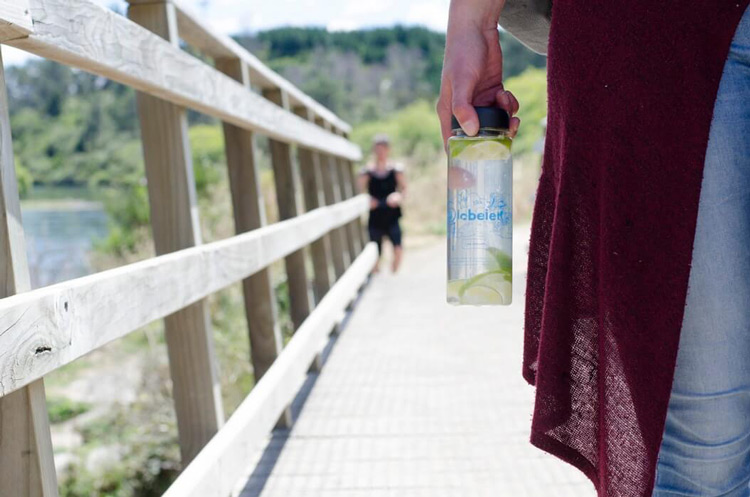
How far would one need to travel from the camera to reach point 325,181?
6180 mm

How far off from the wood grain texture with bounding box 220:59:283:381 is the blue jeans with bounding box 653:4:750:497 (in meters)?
2.03

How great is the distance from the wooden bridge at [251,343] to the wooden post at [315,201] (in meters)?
0.31

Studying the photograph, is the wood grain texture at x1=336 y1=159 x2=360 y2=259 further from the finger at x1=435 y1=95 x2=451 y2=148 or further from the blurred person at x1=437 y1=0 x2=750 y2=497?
the blurred person at x1=437 y1=0 x2=750 y2=497

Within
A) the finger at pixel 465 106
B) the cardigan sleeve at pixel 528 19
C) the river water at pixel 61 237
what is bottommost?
the river water at pixel 61 237

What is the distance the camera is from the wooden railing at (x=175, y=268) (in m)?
1.24

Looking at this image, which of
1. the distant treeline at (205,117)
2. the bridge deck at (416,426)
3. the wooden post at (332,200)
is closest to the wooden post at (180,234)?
the bridge deck at (416,426)

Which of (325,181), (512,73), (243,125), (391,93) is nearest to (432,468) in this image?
(243,125)

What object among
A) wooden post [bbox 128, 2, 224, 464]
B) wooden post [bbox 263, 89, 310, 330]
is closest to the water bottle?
wooden post [bbox 128, 2, 224, 464]

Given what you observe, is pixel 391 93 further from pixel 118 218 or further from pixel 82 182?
pixel 118 218

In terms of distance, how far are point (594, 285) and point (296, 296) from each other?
3.02 metres

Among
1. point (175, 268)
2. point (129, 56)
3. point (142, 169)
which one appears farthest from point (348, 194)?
point (142, 169)

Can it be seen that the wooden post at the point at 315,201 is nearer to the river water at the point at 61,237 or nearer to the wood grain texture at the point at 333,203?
the wood grain texture at the point at 333,203

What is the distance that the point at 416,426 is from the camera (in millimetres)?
3043

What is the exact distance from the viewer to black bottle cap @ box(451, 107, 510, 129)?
1.41 m
